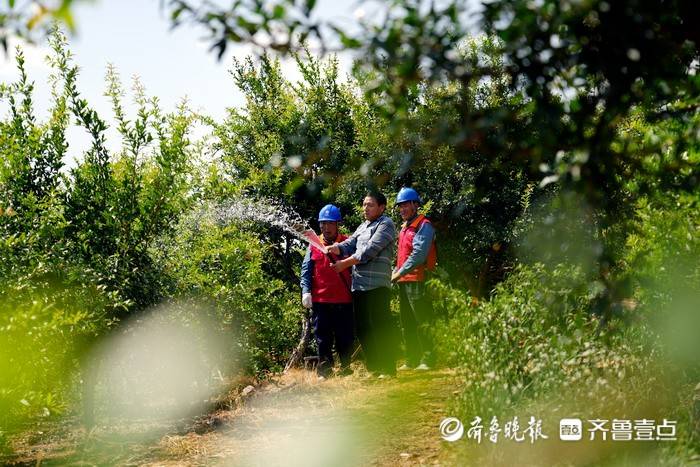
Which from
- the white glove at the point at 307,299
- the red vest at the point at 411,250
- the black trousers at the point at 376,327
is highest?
the red vest at the point at 411,250

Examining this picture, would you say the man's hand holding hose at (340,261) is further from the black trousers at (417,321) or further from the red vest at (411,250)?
the black trousers at (417,321)

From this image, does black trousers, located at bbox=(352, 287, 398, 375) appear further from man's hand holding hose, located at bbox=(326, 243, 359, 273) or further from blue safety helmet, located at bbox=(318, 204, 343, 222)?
blue safety helmet, located at bbox=(318, 204, 343, 222)

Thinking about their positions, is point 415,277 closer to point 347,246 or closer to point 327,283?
point 347,246

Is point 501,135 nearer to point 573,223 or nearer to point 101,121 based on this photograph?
point 573,223

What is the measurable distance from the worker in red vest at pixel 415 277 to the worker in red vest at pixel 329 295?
551 millimetres

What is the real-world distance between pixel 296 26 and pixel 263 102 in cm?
787

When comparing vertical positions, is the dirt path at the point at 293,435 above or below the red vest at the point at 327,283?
below

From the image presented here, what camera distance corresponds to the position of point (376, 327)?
21.7ft

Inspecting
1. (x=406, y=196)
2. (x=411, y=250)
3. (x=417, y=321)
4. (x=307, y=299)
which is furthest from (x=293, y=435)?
(x=406, y=196)

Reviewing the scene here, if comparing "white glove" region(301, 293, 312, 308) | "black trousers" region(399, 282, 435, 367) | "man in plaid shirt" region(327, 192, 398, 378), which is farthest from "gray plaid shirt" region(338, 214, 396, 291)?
"white glove" region(301, 293, 312, 308)

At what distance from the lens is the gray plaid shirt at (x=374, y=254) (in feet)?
21.1

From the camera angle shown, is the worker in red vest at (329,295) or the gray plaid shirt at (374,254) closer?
the gray plaid shirt at (374,254)

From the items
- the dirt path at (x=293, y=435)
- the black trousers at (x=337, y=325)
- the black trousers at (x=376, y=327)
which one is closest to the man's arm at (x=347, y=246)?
the black trousers at (x=376, y=327)

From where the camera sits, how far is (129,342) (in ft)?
17.9
